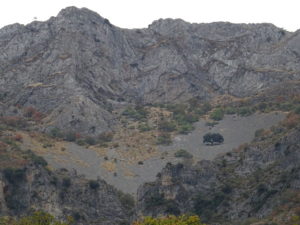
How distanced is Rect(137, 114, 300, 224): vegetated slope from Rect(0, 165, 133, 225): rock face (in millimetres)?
11190

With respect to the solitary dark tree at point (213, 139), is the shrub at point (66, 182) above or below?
below

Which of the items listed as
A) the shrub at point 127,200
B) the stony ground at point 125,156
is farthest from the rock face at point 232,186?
the stony ground at point 125,156

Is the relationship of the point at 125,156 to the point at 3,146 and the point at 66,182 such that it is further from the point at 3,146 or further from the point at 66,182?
the point at 66,182

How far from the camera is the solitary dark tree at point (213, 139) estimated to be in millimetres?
194000

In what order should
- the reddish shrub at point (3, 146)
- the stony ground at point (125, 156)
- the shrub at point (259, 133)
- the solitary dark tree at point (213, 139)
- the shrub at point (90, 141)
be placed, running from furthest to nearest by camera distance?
1. the shrub at point (90, 141)
2. the solitary dark tree at point (213, 139)
3. the shrub at point (259, 133)
4. the stony ground at point (125, 156)
5. the reddish shrub at point (3, 146)

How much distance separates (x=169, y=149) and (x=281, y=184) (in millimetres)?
72505

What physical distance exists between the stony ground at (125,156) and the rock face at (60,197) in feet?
42.6

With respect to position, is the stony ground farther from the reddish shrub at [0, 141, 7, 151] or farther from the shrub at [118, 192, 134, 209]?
the reddish shrub at [0, 141, 7, 151]

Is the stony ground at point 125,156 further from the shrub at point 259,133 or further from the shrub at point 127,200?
the shrub at point 127,200

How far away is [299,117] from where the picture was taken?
168 meters

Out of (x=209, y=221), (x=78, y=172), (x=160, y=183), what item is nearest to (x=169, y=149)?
(x=78, y=172)

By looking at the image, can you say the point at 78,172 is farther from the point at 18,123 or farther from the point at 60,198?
the point at 18,123

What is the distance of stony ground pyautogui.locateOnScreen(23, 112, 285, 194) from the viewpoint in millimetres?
168450

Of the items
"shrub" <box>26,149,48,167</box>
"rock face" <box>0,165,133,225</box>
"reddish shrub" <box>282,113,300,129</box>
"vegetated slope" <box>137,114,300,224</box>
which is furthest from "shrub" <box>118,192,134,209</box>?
"reddish shrub" <box>282,113,300,129</box>
